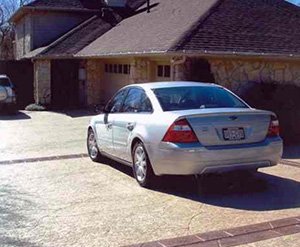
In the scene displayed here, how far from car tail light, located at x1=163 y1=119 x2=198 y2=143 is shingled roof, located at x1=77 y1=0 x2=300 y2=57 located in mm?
7279

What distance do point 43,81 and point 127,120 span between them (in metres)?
17.2

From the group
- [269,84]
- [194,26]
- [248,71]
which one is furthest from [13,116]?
[269,84]

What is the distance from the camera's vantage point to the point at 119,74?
22.7 m

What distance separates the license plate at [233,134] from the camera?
7.47 m

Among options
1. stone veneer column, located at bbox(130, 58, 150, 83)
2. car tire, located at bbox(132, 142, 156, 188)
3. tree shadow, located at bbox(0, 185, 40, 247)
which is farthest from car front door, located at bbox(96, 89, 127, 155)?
stone veneer column, located at bbox(130, 58, 150, 83)

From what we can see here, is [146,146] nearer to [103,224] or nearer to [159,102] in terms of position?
[159,102]

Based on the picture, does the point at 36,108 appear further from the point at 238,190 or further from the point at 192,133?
the point at 192,133

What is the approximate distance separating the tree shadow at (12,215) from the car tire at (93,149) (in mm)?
2492

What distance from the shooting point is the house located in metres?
15.5

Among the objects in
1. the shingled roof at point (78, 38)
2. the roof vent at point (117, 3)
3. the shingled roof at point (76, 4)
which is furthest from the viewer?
the shingled roof at point (76, 4)

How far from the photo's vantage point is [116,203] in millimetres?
7125

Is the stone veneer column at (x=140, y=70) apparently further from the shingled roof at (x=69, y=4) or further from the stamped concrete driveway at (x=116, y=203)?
the shingled roof at (x=69, y=4)

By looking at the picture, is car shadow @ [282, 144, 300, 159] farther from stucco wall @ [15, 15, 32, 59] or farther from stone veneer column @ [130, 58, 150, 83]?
stucco wall @ [15, 15, 32, 59]

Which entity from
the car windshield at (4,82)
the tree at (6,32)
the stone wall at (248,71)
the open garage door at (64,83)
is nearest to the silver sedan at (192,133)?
the stone wall at (248,71)
